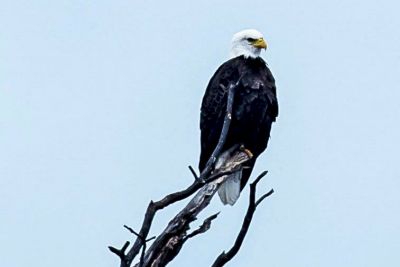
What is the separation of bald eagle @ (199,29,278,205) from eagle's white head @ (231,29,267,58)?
0.16 m

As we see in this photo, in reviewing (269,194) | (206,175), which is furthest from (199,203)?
(269,194)

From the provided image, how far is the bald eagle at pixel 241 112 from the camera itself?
25.9ft

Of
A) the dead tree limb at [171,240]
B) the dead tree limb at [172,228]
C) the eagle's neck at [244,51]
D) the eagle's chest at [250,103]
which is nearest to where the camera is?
the dead tree limb at [172,228]

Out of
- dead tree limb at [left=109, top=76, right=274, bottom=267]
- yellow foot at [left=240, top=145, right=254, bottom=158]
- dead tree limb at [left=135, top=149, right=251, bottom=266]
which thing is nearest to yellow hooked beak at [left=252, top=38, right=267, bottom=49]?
yellow foot at [left=240, top=145, right=254, bottom=158]

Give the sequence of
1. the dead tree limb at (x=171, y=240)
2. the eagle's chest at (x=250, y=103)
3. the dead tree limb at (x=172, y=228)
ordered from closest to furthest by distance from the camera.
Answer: the dead tree limb at (x=172, y=228) < the dead tree limb at (x=171, y=240) < the eagle's chest at (x=250, y=103)

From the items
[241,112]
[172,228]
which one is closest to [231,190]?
[241,112]

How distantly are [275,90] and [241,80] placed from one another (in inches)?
12.2

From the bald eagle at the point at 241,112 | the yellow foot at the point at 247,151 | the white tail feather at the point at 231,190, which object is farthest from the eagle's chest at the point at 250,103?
the white tail feather at the point at 231,190

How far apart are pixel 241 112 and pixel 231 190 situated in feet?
1.89

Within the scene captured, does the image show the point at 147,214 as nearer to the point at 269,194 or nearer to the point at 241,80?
the point at 269,194

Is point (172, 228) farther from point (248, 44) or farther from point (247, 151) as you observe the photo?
point (248, 44)

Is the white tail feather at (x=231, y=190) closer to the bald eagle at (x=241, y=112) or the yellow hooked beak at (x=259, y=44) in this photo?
A: the bald eagle at (x=241, y=112)

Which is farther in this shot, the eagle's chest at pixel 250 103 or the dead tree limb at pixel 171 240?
the eagle's chest at pixel 250 103

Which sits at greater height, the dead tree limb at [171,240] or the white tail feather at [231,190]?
the white tail feather at [231,190]
